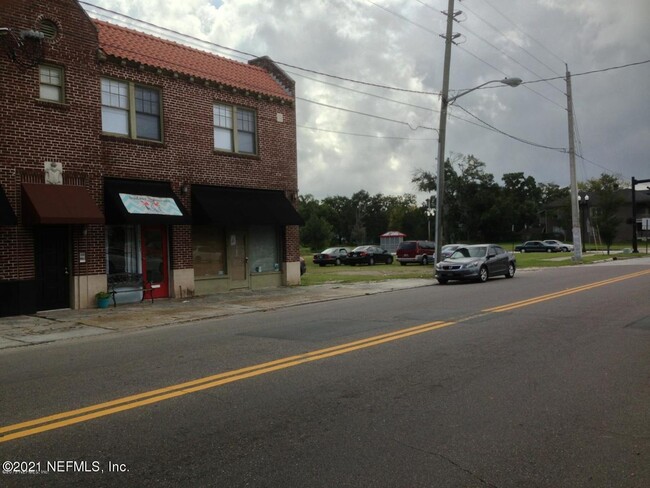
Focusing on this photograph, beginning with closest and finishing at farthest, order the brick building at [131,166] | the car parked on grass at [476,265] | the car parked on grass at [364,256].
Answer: the brick building at [131,166]
the car parked on grass at [476,265]
the car parked on grass at [364,256]

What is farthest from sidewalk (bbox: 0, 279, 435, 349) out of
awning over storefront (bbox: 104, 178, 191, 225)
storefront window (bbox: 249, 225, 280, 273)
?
awning over storefront (bbox: 104, 178, 191, 225)

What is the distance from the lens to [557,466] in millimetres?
3949

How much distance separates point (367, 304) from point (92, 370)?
8.22m

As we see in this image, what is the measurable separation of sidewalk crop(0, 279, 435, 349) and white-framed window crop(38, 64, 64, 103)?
217 inches

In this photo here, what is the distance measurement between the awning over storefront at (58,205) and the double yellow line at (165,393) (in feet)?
27.0

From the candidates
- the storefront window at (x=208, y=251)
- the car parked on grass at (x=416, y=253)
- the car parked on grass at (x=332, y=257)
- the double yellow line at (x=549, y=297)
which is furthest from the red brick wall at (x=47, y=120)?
the car parked on grass at (x=332, y=257)

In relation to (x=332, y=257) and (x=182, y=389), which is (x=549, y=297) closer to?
(x=182, y=389)

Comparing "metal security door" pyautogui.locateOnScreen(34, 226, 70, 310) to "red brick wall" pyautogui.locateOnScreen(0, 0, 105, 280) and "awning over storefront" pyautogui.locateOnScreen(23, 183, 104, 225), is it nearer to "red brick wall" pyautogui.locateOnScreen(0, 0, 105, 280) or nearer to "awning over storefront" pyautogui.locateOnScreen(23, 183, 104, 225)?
"red brick wall" pyautogui.locateOnScreen(0, 0, 105, 280)

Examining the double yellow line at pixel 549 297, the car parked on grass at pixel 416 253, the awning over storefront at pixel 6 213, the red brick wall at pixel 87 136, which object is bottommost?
the double yellow line at pixel 549 297

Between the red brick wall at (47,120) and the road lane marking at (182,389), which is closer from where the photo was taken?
the road lane marking at (182,389)

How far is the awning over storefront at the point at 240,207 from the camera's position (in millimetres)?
16688

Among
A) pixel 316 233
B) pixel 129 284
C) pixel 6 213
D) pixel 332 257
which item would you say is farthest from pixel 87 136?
pixel 316 233

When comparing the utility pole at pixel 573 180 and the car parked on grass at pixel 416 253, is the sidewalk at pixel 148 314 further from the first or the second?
the utility pole at pixel 573 180

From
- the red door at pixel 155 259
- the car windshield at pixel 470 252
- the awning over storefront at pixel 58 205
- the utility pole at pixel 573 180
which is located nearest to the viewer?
the awning over storefront at pixel 58 205
